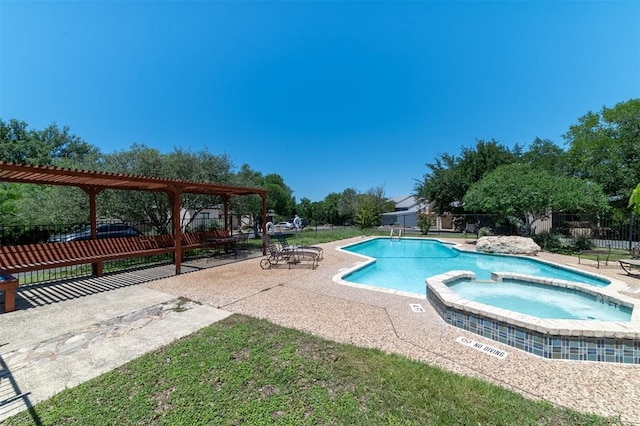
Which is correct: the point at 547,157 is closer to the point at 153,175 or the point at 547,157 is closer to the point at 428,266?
the point at 428,266

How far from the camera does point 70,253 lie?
6957 mm

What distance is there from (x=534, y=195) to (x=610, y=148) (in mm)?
15952

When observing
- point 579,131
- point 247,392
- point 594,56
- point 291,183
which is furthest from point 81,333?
point 291,183

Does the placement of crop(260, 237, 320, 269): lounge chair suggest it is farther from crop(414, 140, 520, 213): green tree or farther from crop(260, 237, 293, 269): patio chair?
crop(414, 140, 520, 213): green tree

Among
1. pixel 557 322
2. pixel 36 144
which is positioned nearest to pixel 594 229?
pixel 557 322

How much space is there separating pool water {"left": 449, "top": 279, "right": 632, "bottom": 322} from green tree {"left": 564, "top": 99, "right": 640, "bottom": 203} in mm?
18738

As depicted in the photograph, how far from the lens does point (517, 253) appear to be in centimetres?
1160

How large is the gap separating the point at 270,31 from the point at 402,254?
1248 centimetres

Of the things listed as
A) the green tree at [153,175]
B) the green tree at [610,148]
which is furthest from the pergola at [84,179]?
the green tree at [610,148]

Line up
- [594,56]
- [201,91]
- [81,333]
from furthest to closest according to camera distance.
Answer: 1. [201,91]
2. [594,56]
3. [81,333]

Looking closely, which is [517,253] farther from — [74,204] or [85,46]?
[85,46]

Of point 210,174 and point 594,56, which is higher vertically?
point 594,56

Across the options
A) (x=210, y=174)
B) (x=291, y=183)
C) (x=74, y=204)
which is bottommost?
(x=74, y=204)

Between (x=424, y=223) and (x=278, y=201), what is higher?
(x=278, y=201)
